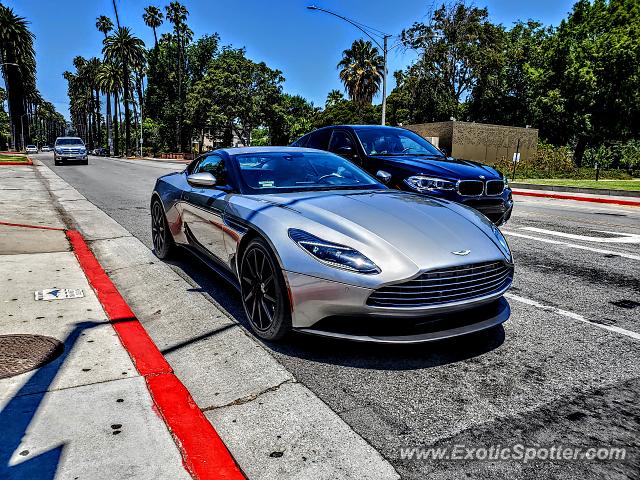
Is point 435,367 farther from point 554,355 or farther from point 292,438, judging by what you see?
point 292,438

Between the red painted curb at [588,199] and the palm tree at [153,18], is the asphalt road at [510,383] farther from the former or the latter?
the palm tree at [153,18]

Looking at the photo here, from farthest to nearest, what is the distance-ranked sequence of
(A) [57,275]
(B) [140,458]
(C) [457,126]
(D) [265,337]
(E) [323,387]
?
(C) [457,126]
(A) [57,275]
(D) [265,337]
(E) [323,387]
(B) [140,458]

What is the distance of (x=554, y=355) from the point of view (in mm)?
3295

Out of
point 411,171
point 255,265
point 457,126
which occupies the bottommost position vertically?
point 255,265

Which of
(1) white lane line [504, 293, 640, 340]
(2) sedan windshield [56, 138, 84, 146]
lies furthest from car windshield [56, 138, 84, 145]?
(1) white lane line [504, 293, 640, 340]

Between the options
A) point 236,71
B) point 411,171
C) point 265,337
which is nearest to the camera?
point 265,337

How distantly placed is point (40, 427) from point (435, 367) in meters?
2.20

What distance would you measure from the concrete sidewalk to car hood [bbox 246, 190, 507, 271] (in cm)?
146

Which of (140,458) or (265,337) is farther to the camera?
(265,337)

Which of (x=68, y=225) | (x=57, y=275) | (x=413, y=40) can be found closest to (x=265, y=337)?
(x=57, y=275)

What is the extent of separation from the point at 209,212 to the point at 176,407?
7.15 ft

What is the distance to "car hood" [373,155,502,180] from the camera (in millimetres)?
6547

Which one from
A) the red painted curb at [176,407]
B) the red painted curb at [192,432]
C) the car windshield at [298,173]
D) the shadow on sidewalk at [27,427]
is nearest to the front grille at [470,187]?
the car windshield at [298,173]

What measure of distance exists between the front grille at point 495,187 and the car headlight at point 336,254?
431 centimetres
